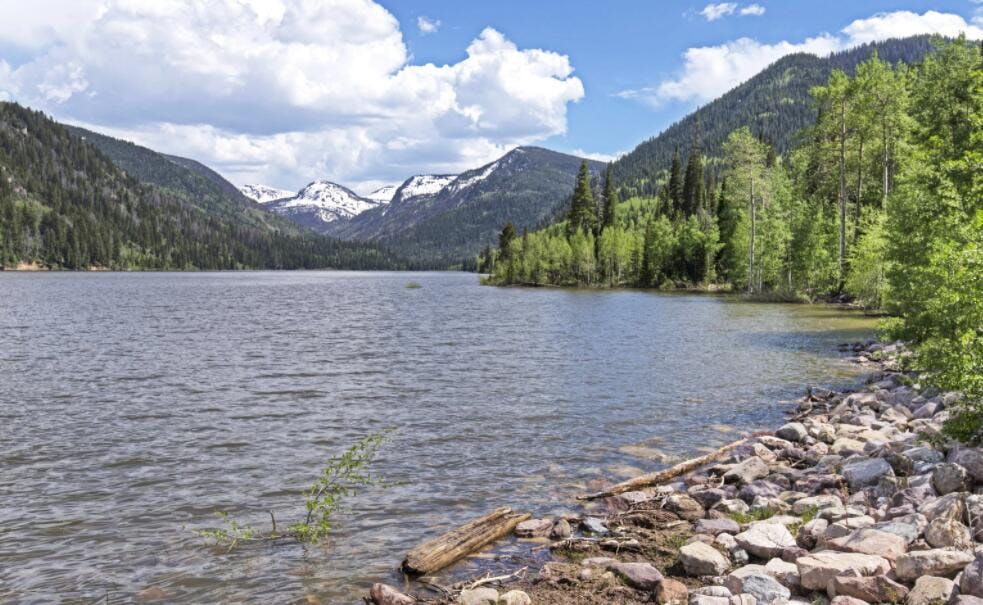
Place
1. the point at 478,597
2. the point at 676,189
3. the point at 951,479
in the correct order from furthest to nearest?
1. the point at 676,189
2. the point at 951,479
3. the point at 478,597

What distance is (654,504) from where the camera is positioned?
13.9 metres

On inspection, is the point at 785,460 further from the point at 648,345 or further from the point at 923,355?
the point at 648,345

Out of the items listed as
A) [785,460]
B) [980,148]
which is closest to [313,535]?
[785,460]

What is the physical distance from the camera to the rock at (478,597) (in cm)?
930

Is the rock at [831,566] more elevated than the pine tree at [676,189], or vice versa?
the pine tree at [676,189]

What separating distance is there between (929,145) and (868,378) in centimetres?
2114

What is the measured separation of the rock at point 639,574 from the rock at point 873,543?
102 inches

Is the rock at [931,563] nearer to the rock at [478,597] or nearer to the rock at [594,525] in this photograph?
the rock at [594,525]

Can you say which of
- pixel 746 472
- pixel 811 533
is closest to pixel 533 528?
pixel 811 533

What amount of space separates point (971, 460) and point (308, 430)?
1703 cm

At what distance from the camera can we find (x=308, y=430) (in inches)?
816

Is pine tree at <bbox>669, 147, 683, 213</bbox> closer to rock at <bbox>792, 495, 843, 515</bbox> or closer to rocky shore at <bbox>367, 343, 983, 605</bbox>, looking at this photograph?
rocky shore at <bbox>367, 343, 983, 605</bbox>

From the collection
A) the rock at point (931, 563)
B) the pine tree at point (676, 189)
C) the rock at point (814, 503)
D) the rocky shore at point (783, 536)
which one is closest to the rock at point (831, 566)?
the rocky shore at point (783, 536)

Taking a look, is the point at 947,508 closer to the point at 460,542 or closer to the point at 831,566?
the point at 831,566
